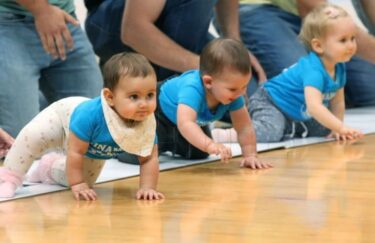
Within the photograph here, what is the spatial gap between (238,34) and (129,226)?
6.61 feet

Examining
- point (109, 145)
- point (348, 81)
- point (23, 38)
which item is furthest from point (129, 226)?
point (348, 81)

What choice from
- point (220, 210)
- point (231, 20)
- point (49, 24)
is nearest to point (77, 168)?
point (220, 210)

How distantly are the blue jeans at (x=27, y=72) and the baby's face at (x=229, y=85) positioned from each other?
711 mm

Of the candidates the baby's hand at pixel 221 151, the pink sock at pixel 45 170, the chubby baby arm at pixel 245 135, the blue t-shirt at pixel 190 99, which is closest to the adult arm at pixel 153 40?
the blue t-shirt at pixel 190 99

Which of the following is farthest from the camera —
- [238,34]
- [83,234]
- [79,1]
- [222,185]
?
[79,1]

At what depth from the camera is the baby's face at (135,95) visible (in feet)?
7.91

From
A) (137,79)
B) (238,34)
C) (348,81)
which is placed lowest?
(348,81)

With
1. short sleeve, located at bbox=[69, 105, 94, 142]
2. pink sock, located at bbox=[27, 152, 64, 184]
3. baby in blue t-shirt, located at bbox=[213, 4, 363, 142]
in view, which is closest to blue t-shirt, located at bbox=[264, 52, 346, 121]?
baby in blue t-shirt, located at bbox=[213, 4, 363, 142]

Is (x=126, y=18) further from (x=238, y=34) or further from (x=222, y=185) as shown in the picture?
(x=222, y=185)

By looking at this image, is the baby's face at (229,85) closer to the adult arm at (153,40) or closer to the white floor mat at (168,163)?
the white floor mat at (168,163)

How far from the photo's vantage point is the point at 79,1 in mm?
5441

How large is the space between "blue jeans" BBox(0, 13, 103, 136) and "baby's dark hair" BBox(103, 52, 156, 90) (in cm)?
89

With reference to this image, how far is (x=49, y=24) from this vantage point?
3199mm

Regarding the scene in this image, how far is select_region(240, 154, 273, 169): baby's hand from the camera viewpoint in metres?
2.94
